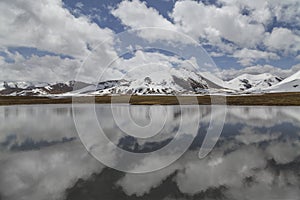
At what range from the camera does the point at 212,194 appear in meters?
9.43

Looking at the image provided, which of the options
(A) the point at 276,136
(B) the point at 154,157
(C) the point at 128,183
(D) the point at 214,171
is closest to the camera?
(C) the point at 128,183

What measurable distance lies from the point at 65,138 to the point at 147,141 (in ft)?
22.6

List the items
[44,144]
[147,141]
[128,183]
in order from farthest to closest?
1. [147,141]
2. [44,144]
3. [128,183]

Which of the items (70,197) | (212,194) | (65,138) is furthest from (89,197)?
(65,138)

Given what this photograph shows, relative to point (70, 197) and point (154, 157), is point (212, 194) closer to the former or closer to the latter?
point (70, 197)

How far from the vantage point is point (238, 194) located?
934 centimetres

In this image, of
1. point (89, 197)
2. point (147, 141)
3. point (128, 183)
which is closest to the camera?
point (89, 197)

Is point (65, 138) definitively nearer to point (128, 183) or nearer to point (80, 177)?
point (80, 177)

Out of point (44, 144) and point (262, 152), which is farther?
point (44, 144)

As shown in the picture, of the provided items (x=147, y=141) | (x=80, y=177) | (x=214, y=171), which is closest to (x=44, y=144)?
(x=147, y=141)

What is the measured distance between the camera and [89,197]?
9.09 meters

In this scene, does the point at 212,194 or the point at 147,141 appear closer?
the point at 212,194

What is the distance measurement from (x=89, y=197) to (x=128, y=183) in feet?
6.69

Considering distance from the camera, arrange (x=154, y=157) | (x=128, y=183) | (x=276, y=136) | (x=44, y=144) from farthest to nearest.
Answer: (x=276, y=136) → (x=44, y=144) → (x=154, y=157) → (x=128, y=183)
